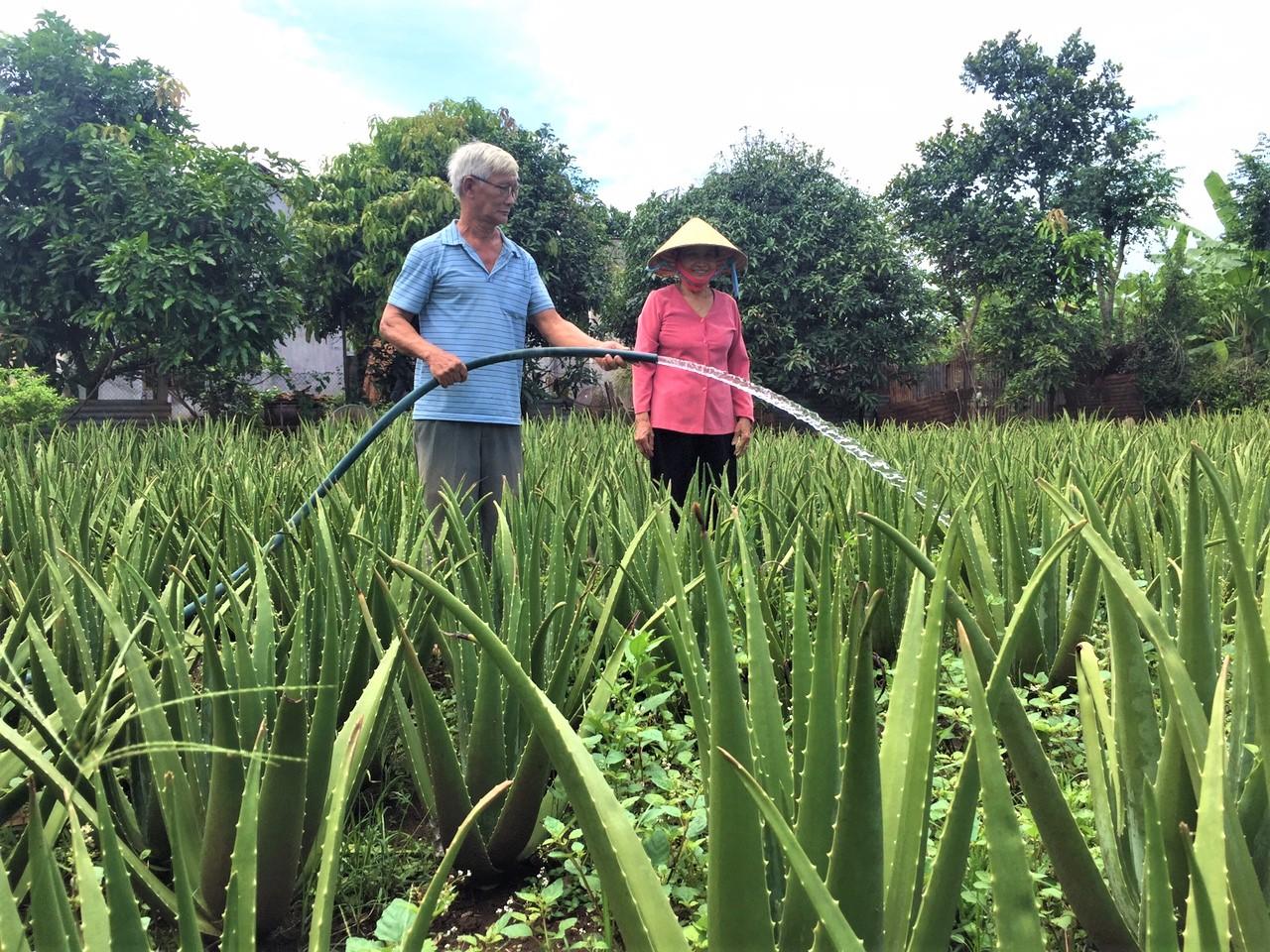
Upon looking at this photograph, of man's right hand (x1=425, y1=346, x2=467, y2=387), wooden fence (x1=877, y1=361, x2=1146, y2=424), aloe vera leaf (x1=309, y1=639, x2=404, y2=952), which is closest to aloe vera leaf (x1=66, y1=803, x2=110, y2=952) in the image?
aloe vera leaf (x1=309, y1=639, x2=404, y2=952)

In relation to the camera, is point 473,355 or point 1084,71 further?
point 1084,71

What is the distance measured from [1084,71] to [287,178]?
11.8 meters

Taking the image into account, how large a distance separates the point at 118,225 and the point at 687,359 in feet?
18.9

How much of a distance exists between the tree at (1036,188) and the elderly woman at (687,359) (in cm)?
1069

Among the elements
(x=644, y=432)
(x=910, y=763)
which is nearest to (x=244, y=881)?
(x=910, y=763)

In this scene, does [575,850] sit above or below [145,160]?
below

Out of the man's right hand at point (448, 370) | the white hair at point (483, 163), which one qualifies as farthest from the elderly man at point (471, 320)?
the man's right hand at point (448, 370)

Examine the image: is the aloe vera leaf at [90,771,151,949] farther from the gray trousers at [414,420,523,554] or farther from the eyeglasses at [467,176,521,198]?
the eyeglasses at [467,176,521,198]

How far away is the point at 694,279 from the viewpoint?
290 cm

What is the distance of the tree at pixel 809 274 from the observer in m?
10.2

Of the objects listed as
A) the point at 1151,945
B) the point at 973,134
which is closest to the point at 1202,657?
the point at 1151,945

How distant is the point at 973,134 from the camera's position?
1326cm

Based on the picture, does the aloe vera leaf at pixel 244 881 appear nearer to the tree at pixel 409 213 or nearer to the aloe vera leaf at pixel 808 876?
the aloe vera leaf at pixel 808 876

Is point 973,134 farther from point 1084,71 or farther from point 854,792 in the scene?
point 854,792
